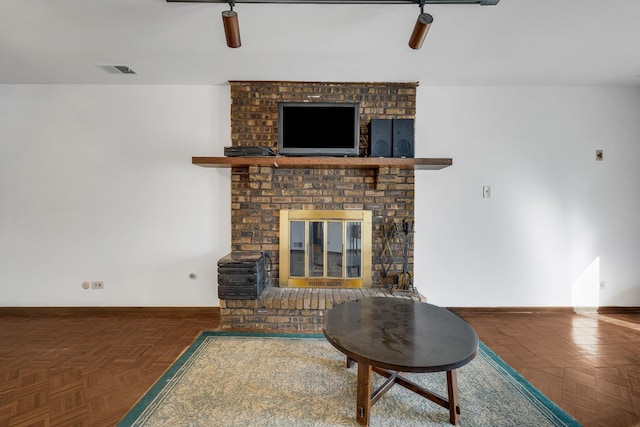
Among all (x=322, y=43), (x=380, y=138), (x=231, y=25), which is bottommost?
(x=380, y=138)

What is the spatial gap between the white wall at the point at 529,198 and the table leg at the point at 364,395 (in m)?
1.82

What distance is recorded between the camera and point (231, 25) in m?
1.67

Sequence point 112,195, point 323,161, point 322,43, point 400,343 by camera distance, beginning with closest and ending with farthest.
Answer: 1. point 400,343
2. point 322,43
3. point 323,161
4. point 112,195

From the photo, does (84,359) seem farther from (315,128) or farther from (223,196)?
(315,128)

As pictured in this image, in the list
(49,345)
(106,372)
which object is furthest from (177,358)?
(49,345)

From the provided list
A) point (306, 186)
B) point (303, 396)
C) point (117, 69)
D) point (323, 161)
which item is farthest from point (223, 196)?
point (303, 396)

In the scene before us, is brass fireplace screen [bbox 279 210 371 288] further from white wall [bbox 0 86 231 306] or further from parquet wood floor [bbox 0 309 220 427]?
parquet wood floor [bbox 0 309 220 427]

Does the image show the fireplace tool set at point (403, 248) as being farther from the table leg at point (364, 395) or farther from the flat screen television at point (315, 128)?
the table leg at point (364, 395)

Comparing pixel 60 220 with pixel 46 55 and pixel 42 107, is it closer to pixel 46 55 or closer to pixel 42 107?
pixel 42 107

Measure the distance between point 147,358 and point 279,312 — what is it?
43.4 inches

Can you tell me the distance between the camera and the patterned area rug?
5.34ft

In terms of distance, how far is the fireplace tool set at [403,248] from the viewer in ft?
9.64

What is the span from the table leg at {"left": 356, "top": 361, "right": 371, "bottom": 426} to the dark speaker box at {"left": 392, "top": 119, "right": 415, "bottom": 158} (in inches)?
79.8

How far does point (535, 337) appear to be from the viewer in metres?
2.64
